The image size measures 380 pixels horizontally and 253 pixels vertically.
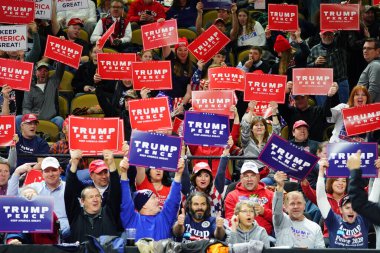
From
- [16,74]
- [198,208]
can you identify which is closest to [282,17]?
[16,74]

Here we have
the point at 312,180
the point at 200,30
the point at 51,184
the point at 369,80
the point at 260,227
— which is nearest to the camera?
the point at 260,227

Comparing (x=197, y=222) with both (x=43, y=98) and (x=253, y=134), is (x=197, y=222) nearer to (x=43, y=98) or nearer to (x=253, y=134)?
(x=253, y=134)

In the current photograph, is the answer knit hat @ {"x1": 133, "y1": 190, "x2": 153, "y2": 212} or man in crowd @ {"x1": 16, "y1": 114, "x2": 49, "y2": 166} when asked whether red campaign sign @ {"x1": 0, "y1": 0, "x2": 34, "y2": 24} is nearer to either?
man in crowd @ {"x1": 16, "y1": 114, "x2": 49, "y2": 166}

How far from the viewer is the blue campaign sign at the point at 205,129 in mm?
13758

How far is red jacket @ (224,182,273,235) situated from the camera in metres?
13.1

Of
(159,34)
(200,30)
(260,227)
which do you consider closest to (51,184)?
(260,227)

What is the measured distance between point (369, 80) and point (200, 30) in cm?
284

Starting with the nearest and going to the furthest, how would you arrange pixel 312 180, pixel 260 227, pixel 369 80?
pixel 260 227 < pixel 312 180 < pixel 369 80

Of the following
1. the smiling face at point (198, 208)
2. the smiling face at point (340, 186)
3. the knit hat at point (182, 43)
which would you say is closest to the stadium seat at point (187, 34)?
the knit hat at point (182, 43)

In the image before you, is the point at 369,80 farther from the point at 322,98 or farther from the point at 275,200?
the point at 275,200

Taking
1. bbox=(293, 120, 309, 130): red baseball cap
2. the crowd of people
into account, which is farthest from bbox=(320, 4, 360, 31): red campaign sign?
bbox=(293, 120, 309, 130): red baseball cap

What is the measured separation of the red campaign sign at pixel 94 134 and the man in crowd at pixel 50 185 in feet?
0.92

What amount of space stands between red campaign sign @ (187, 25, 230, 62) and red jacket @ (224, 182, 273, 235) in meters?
3.28

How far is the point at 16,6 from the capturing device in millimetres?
16672
